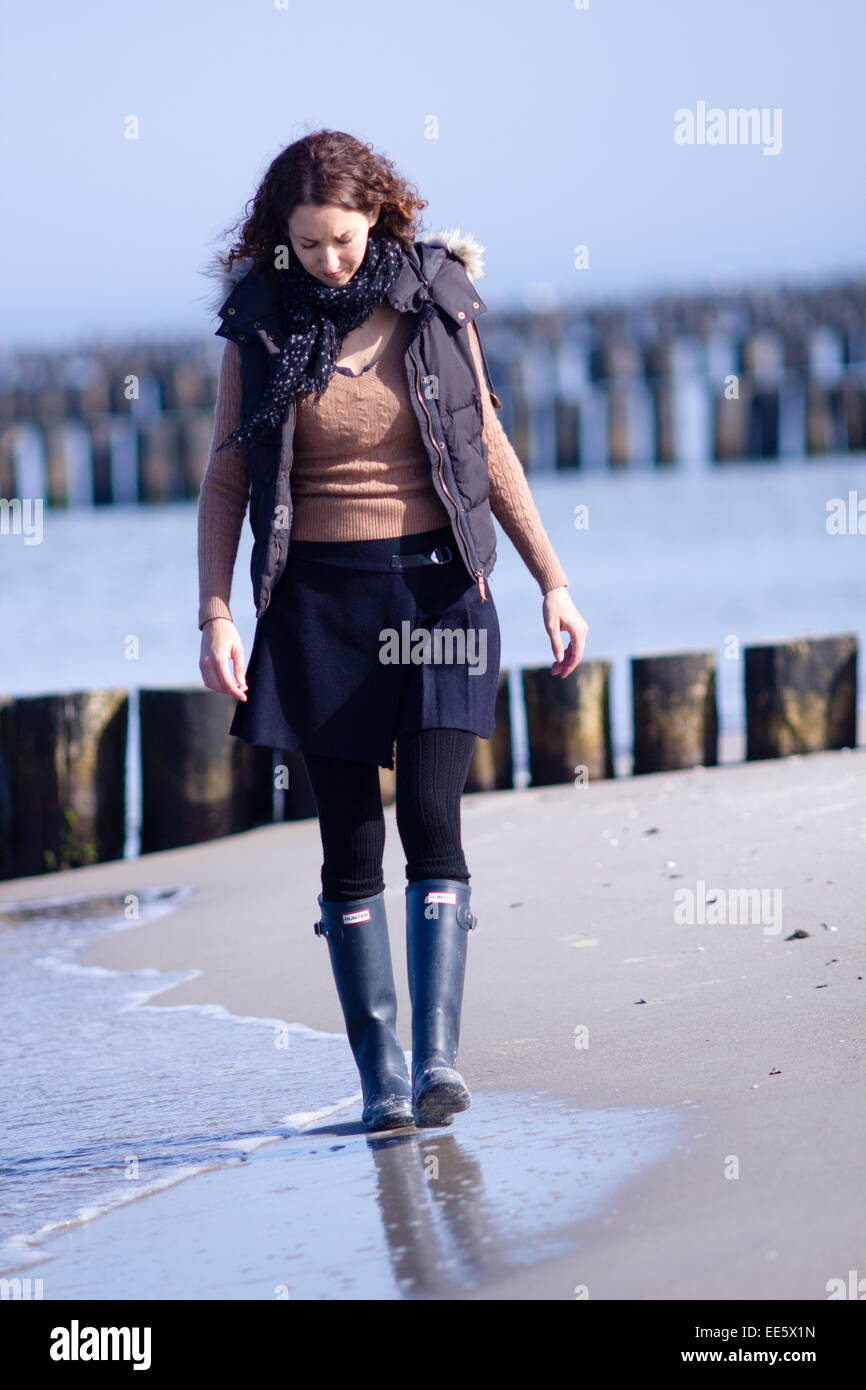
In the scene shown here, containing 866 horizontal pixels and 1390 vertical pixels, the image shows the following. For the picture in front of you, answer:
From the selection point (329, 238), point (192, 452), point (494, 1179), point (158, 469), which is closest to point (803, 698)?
point (329, 238)

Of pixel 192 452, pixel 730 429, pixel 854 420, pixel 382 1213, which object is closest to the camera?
pixel 382 1213

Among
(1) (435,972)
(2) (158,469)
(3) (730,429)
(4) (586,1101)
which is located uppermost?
(3) (730,429)

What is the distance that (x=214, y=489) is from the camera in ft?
10.3

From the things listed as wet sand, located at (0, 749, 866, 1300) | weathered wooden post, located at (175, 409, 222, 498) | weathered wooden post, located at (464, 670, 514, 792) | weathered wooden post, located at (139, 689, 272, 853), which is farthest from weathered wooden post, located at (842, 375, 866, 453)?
wet sand, located at (0, 749, 866, 1300)

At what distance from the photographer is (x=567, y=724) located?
663cm

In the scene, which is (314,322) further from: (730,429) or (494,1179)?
(730,429)

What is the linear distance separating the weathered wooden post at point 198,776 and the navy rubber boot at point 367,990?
3450 millimetres

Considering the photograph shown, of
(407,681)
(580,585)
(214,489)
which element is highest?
(214,489)

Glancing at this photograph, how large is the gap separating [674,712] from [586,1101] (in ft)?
11.9

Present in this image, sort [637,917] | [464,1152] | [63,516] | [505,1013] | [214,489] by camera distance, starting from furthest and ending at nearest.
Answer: [63,516] → [637,917] → [505,1013] → [214,489] → [464,1152]
